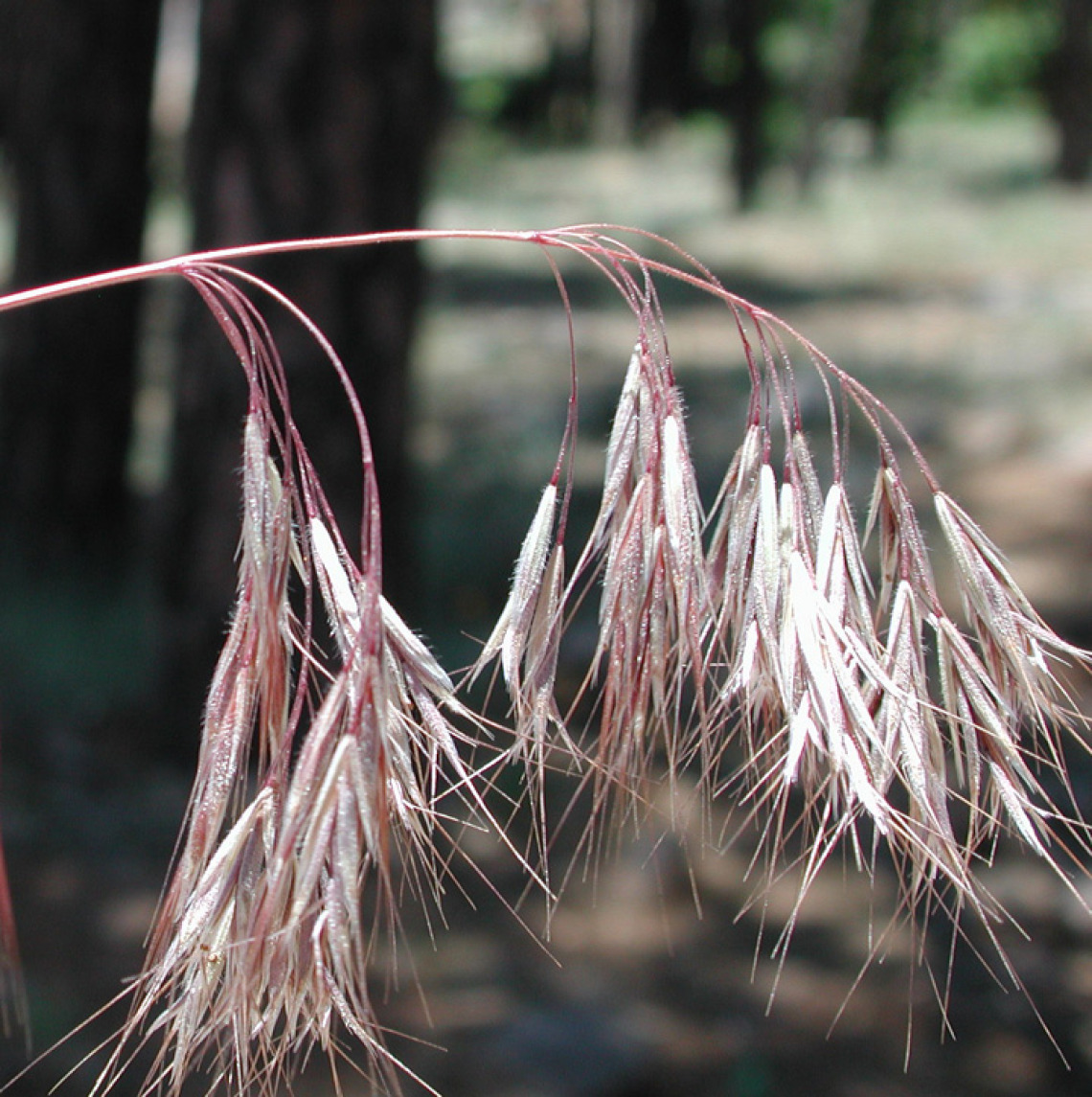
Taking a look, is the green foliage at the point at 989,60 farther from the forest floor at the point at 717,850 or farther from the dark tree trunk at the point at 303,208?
the dark tree trunk at the point at 303,208

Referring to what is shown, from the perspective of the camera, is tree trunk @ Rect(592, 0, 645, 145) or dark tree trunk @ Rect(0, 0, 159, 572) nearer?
dark tree trunk @ Rect(0, 0, 159, 572)

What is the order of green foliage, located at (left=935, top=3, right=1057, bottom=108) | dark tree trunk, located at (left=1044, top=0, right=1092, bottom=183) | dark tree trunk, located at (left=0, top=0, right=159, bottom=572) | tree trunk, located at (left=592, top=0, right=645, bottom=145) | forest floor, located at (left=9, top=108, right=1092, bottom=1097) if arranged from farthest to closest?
green foliage, located at (left=935, top=3, right=1057, bottom=108) < tree trunk, located at (left=592, top=0, right=645, bottom=145) < dark tree trunk, located at (left=1044, top=0, right=1092, bottom=183) < dark tree trunk, located at (left=0, top=0, right=159, bottom=572) < forest floor, located at (left=9, top=108, right=1092, bottom=1097)

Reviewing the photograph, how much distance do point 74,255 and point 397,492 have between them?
62.3 inches

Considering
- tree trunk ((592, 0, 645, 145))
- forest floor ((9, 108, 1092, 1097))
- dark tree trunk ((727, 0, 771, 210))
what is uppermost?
tree trunk ((592, 0, 645, 145))

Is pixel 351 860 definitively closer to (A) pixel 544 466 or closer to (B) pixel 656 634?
(B) pixel 656 634

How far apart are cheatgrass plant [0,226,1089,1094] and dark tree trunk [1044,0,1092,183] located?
45.8 feet

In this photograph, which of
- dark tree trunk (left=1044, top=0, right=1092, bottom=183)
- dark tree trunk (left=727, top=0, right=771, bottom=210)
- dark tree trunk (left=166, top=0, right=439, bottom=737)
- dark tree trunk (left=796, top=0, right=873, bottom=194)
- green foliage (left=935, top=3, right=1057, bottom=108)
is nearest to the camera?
dark tree trunk (left=166, top=0, right=439, bottom=737)

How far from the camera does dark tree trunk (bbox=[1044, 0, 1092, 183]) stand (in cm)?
1343

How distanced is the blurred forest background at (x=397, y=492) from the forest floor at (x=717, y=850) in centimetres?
1

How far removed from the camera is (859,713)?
866 millimetres

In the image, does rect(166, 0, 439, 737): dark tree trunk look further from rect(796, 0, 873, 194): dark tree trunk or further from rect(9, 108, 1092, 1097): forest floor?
rect(796, 0, 873, 194): dark tree trunk

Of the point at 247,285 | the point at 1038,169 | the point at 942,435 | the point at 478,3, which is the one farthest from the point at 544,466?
the point at 478,3

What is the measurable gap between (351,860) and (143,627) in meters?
4.37

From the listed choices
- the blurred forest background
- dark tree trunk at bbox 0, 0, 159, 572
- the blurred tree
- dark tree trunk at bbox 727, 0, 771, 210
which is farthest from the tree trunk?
dark tree trunk at bbox 0, 0, 159, 572
